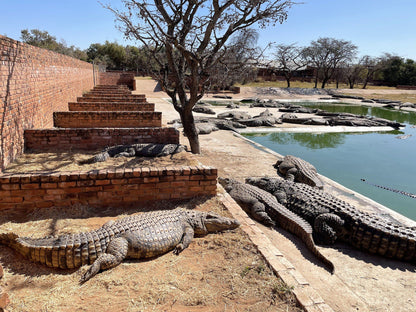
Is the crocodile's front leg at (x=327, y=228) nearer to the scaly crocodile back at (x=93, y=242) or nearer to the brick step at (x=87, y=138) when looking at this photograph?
the scaly crocodile back at (x=93, y=242)

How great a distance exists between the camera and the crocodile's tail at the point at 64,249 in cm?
279

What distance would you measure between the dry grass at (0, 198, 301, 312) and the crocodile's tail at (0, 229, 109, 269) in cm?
8

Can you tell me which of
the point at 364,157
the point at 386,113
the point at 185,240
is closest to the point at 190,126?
the point at 185,240

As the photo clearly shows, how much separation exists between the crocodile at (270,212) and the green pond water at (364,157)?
3.00m

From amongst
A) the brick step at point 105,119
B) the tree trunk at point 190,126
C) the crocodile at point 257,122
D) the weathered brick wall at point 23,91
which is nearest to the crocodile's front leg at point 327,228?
the tree trunk at point 190,126

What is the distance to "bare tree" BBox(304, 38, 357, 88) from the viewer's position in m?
43.3

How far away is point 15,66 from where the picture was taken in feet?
20.0

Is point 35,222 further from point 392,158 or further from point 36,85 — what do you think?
point 392,158

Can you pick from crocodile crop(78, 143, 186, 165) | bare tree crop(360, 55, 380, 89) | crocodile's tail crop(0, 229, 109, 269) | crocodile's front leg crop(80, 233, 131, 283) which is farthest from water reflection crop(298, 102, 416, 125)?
bare tree crop(360, 55, 380, 89)

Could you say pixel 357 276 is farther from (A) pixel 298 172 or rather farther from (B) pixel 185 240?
(A) pixel 298 172

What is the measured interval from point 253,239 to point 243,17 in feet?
21.0

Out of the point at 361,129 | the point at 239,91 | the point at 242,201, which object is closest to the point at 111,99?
the point at 242,201

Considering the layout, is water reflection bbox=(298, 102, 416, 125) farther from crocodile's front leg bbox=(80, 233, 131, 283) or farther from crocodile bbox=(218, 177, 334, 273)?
crocodile's front leg bbox=(80, 233, 131, 283)

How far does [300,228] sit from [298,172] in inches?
118
